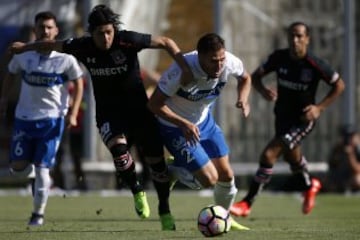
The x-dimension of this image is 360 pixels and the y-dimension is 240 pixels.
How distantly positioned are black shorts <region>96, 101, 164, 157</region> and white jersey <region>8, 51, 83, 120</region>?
6.25 ft

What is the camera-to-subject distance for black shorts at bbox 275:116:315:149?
600 inches

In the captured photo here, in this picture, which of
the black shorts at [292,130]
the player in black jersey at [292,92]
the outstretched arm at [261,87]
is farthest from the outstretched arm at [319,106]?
the outstretched arm at [261,87]

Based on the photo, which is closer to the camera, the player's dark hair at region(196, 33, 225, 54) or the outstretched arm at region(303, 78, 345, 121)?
the player's dark hair at region(196, 33, 225, 54)

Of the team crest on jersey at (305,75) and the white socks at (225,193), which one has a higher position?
the team crest on jersey at (305,75)

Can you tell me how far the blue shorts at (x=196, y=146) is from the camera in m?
12.2

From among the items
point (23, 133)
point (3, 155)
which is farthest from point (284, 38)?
point (23, 133)

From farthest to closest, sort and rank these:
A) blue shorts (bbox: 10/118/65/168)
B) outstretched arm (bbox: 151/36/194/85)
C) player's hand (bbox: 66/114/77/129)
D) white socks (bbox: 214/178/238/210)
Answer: player's hand (bbox: 66/114/77/129) → blue shorts (bbox: 10/118/65/168) → white socks (bbox: 214/178/238/210) → outstretched arm (bbox: 151/36/194/85)

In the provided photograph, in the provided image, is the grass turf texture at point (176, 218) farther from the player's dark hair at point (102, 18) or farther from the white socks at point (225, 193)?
the player's dark hair at point (102, 18)

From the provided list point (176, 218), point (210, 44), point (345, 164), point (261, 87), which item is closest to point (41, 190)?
point (176, 218)

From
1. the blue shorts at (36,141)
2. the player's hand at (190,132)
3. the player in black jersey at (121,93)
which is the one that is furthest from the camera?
the blue shorts at (36,141)

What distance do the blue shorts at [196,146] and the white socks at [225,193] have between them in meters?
0.33

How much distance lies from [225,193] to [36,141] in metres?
2.54

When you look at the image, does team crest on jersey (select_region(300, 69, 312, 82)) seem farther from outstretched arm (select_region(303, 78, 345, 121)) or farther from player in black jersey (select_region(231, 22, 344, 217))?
outstretched arm (select_region(303, 78, 345, 121))

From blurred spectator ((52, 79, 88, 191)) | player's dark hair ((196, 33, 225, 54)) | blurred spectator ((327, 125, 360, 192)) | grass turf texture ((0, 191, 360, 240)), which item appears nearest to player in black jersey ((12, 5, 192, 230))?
player's dark hair ((196, 33, 225, 54))
